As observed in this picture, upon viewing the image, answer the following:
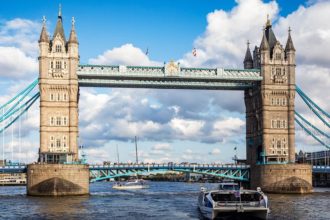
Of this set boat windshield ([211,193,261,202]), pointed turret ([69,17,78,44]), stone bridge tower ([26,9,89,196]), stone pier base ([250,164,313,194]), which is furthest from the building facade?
boat windshield ([211,193,261,202])

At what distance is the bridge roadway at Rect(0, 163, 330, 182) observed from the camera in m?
112

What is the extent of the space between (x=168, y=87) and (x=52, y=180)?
105 ft

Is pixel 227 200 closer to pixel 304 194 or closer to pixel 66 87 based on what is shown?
pixel 304 194

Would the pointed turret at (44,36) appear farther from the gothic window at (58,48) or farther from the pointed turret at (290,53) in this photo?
the pointed turret at (290,53)

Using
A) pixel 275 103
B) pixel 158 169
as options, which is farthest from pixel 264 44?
pixel 158 169

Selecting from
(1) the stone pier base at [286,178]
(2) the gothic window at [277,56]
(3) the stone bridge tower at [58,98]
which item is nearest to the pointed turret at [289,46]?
(2) the gothic window at [277,56]

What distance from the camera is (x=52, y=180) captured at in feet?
335

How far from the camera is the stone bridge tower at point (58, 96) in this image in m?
111

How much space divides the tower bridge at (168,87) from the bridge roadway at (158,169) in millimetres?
3401

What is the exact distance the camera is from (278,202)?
8800 cm

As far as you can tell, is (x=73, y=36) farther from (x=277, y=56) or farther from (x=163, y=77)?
(x=277, y=56)

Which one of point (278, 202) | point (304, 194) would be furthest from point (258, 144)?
point (278, 202)

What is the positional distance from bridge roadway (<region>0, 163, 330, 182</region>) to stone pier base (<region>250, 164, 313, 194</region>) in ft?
27.6

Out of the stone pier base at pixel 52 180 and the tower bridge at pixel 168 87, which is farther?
the tower bridge at pixel 168 87
